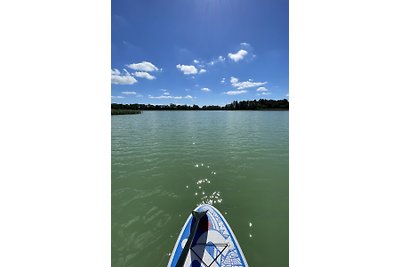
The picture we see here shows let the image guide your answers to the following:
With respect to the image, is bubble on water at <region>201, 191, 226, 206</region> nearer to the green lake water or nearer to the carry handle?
the green lake water

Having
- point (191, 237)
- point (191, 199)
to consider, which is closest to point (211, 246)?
point (191, 237)

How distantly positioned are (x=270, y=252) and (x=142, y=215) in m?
3.38

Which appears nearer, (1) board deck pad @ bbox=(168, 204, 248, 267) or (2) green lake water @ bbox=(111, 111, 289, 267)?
(1) board deck pad @ bbox=(168, 204, 248, 267)

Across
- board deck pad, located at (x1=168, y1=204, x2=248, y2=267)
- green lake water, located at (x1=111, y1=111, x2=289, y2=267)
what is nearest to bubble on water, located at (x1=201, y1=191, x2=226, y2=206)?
green lake water, located at (x1=111, y1=111, x2=289, y2=267)

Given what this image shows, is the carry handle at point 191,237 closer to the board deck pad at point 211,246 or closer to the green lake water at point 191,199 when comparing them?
the board deck pad at point 211,246

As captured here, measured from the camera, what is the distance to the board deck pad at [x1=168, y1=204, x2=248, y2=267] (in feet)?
11.5

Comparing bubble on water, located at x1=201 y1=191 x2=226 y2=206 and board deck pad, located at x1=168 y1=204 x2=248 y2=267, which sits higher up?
bubble on water, located at x1=201 y1=191 x2=226 y2=206

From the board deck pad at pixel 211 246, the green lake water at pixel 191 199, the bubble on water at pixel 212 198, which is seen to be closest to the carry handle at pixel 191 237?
the board deck pad at pixel 211 246

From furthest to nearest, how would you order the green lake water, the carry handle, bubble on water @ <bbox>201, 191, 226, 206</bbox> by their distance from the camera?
1. bubble on water @ <bbox>201, 191, 226, 206</bbox>
2. the green lake water
3. the carry handle

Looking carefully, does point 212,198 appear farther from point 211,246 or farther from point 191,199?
point 211,246

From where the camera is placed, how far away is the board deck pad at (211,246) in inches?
138

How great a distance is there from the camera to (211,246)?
3801 millimetres

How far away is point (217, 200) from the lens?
5.66 metres

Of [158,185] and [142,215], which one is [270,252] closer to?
[142,215]
